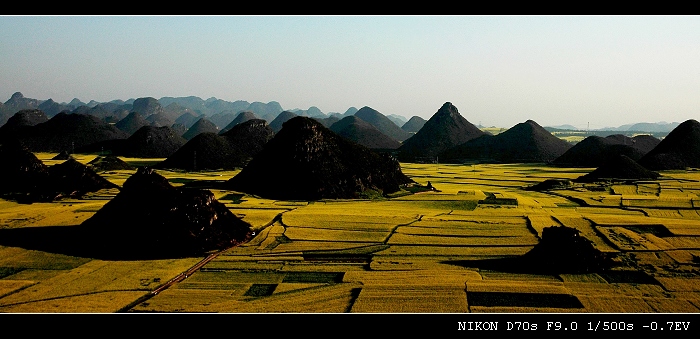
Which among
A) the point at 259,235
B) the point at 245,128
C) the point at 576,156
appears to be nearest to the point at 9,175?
the point at 259,235

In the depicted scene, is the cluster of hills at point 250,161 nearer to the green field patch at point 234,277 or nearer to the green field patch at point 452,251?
the green field patch at point 234,277

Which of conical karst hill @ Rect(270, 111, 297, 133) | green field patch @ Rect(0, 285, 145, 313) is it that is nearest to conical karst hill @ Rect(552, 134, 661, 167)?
green field patch @ Rect(0, 285, 145, 313)

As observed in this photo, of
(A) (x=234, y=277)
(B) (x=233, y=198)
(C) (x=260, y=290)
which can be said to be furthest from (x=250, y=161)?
(C) (x=260, y=290)

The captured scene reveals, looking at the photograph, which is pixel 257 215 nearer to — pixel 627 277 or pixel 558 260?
pixel 558 260

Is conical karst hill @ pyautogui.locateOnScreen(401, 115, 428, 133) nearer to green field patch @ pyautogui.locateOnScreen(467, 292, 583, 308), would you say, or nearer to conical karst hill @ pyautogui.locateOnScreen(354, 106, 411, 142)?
conical karst hill @ pyautogui.locateOnScreen(354, 106, 411, 142)

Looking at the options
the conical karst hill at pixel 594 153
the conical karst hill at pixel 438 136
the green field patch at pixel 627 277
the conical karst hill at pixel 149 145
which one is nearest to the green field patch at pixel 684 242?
the green field patch at pixel 627 277
